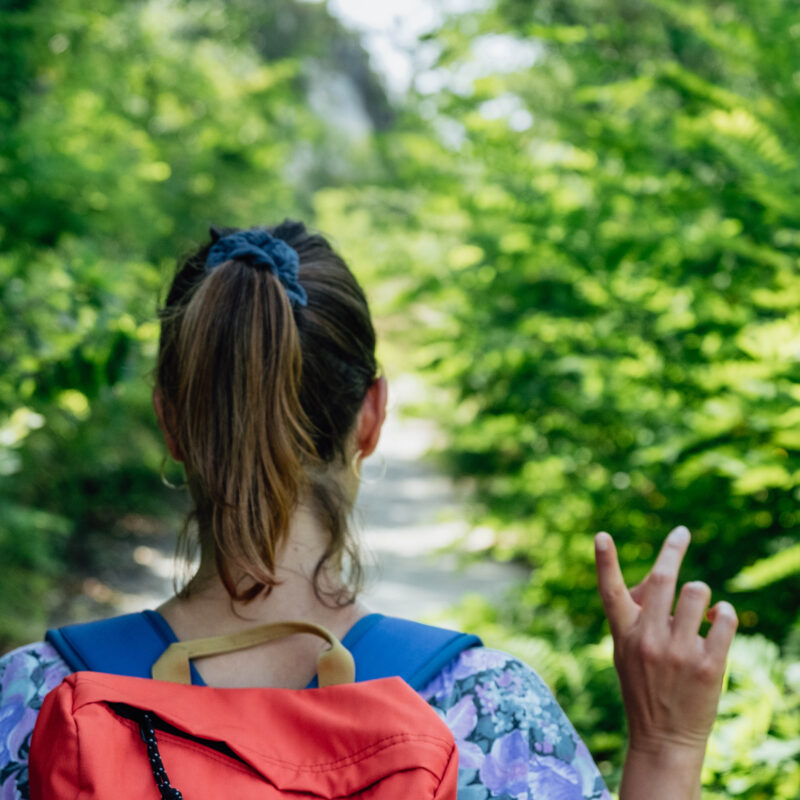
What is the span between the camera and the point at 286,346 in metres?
1.31

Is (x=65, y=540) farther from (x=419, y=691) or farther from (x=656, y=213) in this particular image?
(x=419, y=691)

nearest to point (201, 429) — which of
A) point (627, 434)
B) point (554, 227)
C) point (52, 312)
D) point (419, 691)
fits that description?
point (419, 691)

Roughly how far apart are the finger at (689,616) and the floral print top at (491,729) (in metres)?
0.21

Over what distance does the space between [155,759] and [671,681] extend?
69cm

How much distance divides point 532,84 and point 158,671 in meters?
4.81

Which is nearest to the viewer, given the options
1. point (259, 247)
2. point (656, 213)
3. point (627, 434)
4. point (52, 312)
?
point (259, 247)

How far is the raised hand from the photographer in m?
1.16

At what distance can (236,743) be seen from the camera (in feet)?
3.37

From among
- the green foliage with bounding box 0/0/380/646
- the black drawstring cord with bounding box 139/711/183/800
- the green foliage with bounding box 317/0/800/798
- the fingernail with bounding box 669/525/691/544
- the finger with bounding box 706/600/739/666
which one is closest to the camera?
the black drawstring cord with bounding box 139/711/183/800

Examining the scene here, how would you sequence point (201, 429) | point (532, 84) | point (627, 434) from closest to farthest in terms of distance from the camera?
point (201, 429) → point (627, 434) → point (532, 84)

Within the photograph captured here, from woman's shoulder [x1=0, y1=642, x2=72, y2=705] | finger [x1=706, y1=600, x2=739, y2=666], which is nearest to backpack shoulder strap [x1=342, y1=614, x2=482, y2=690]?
finger [x1=706, y1=600, x2=739, y2=666]

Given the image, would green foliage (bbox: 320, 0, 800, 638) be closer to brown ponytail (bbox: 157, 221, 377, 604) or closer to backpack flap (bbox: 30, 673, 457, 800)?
brown ponytail (bbox: 157, 221, 377, 604)

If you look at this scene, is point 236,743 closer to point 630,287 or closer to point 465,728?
point 465,728

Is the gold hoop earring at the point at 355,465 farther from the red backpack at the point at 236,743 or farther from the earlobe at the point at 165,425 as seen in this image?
the red backpack at the point at 236,743
